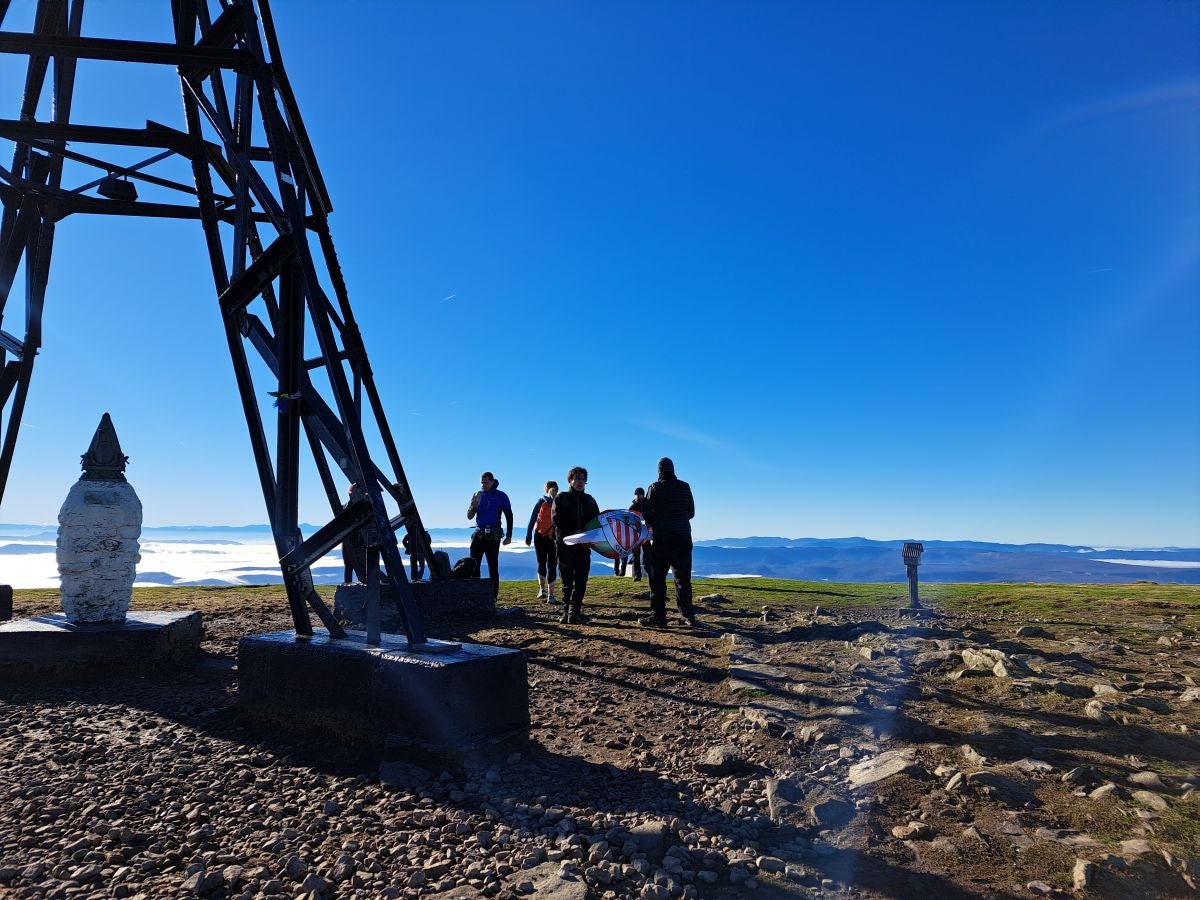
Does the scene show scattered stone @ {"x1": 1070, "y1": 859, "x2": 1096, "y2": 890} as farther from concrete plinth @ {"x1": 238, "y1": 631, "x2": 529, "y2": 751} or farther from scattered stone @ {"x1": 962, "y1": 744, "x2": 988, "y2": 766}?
concrete plinth @ {"x1": 238, "y1": 631, "x2": 529, "y2": 751}

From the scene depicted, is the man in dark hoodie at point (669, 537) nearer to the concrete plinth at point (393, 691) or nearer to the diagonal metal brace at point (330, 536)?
the concrete plinth at point (393, 691)

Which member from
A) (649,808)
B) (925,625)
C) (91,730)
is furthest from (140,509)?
(925,625)

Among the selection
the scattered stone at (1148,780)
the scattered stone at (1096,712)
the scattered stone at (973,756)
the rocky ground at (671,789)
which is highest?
the scattered stone at (1096,712)

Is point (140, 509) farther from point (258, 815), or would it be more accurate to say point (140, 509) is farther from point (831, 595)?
point (831, 595)

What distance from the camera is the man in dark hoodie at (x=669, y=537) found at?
35.3ft

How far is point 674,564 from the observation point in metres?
10.8

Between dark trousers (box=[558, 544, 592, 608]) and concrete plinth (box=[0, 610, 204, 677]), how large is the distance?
5.48 m

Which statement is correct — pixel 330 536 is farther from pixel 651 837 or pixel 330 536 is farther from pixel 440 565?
pixel 440 565

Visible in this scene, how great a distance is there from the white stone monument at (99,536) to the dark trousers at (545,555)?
7041 millimetres

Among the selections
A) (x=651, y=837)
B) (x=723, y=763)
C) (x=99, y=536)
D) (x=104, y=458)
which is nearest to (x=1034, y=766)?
(x=723, y=763)

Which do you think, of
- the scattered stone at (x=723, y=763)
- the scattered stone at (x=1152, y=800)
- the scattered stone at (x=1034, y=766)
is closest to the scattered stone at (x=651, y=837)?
the scattered stone at (x=723, y=763)

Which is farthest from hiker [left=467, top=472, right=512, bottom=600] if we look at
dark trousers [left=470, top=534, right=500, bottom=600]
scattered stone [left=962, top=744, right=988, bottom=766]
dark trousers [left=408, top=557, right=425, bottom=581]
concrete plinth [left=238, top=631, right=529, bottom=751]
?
scattered stone [left=962, top=744, right=988, bottom=766]

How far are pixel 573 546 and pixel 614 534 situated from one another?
1.15 meters

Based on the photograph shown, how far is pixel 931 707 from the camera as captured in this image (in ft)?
19.5
